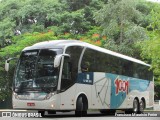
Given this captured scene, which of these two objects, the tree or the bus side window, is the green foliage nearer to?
the bus side window

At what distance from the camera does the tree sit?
28.5 meters

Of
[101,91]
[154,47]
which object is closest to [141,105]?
[154,47]

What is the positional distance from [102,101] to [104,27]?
13004 millimetres

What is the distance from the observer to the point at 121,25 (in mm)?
29375

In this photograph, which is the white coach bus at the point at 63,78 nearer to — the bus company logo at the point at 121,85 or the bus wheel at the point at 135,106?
the bus company logo at the point at 121,85

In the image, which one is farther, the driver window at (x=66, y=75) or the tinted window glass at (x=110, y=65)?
the tinted window glass at (x=110, y=65)

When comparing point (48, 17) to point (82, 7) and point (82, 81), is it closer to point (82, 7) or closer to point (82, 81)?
point (82, 7)

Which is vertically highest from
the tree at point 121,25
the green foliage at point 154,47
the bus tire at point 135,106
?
the tree at point 121,25

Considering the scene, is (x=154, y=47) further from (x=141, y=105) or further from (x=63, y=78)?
(x=63, y=78)

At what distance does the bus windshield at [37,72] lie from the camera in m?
14.6

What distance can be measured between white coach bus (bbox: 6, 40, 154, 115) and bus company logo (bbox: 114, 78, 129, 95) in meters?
0.60

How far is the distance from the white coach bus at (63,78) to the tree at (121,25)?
1009 centimetres

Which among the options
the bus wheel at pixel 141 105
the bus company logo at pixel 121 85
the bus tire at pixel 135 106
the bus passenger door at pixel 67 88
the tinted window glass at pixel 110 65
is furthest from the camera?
the bus wheel at pixel 141 105

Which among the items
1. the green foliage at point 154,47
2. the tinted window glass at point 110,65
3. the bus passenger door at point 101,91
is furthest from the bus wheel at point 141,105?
the bus passenger door at point 101,91
